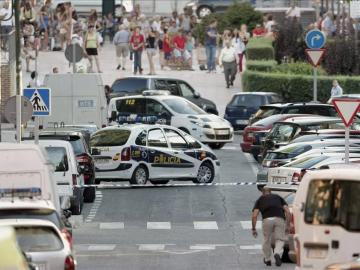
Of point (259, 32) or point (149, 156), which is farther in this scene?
point (259, 32)

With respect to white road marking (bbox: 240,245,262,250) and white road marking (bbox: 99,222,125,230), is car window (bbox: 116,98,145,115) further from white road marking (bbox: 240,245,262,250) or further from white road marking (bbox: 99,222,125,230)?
white road marking (bbox: 240,245,262,250)

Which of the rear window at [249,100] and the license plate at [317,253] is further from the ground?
the license plate at [317,253]

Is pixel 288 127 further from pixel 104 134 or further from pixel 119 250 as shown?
pixel 119 250

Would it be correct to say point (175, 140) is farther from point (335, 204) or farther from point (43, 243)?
point (43, 243)

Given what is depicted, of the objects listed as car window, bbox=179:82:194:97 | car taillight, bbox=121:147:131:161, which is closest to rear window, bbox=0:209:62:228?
car taillight, bbox=121:147:131:161

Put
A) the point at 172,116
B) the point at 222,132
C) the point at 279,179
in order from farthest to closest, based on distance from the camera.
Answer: the point at 172,116 < the point at 222,132 < the point at 279,179

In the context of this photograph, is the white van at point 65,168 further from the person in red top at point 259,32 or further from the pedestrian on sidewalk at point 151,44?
the person in red top at point 259,32

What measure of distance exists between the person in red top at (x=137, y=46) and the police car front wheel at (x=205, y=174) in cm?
2296

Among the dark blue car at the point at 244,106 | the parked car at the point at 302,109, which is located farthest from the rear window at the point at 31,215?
the dark blue car at the point at 244,106

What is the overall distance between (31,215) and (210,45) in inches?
1755

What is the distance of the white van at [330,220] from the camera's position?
20328 mm

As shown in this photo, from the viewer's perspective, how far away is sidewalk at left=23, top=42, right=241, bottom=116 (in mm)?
58500

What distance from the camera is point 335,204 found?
67.2 ft

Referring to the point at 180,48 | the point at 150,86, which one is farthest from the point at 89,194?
the point at 180,48
